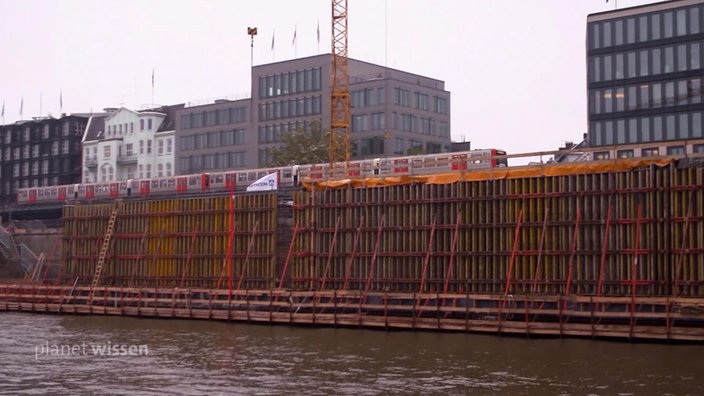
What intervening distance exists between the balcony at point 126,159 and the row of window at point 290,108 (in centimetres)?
2366

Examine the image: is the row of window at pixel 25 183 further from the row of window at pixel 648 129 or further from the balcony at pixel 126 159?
the row of window at pixel 648 129

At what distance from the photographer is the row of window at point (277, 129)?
4717 inches

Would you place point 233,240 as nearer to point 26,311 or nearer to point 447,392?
point 26,311

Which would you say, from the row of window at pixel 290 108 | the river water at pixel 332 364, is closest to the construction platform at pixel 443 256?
the river water at pixel 332 364

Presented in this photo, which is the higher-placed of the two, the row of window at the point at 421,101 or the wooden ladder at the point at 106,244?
the row of window at the point at 421,101

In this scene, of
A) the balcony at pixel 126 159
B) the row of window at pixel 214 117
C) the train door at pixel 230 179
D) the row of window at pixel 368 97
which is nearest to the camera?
the train door at pixel 230 179

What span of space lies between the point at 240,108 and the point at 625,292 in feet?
295

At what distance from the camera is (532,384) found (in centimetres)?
2892

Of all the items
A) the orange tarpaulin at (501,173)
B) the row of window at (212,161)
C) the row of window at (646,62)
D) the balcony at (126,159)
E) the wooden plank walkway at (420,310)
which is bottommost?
the wooden plank walkway at (420,310)

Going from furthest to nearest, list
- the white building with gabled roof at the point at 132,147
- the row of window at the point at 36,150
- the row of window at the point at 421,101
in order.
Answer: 1. the row of window at the point at 36,150
2. the white building with gabled roof at the point at 132,147
3. the row of window at the point at 421,101

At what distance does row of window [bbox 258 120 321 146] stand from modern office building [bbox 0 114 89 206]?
125ft

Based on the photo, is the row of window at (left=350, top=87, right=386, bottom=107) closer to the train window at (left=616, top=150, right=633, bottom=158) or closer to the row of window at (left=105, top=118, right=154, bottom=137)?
the train window at (left=616, top=150, right=633, bottom=158)

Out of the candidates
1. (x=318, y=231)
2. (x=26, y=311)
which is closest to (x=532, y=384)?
(x=318, y=231)

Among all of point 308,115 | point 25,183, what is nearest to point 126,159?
point 25,183
